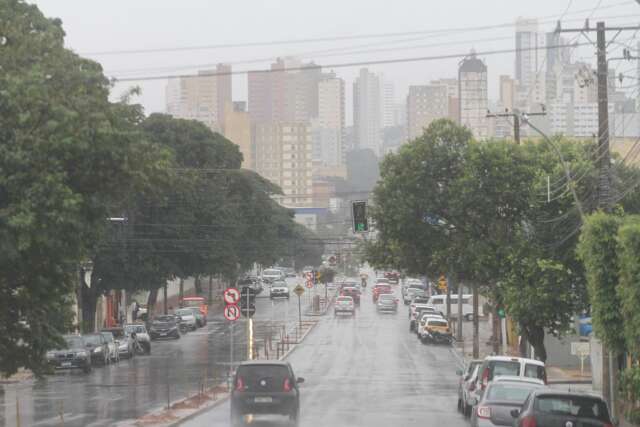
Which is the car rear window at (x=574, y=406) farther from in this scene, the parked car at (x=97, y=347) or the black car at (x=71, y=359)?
the parked car at (x=97, y=347)

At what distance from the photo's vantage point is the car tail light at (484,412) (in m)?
25.1

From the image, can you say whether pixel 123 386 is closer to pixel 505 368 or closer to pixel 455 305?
Answer: pixel 505 368

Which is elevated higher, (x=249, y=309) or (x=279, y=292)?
(x=249, y=309)

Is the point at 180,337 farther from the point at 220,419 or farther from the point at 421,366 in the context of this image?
the point at 220,419

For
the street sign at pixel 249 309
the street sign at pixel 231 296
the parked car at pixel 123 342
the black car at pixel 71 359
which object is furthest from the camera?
the parked car at pixel 123 342

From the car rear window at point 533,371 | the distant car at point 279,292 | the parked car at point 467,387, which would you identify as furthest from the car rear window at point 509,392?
the distant car at point 279,292

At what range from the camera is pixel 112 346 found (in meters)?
55.8

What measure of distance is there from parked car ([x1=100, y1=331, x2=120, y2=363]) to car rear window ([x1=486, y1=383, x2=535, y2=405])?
3175 centimetres

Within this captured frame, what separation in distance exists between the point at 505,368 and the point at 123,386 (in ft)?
55.1

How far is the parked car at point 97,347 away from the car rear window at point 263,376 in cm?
2453

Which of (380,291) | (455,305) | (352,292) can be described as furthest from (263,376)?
(380,291)

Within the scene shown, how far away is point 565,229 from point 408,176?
7.88m

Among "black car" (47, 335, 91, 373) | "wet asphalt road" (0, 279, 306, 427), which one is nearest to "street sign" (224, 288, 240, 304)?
"wet asphalt road" (0, 279, 306, 427)

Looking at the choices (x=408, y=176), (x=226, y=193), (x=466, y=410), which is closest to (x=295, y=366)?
(x=408, y=176)
